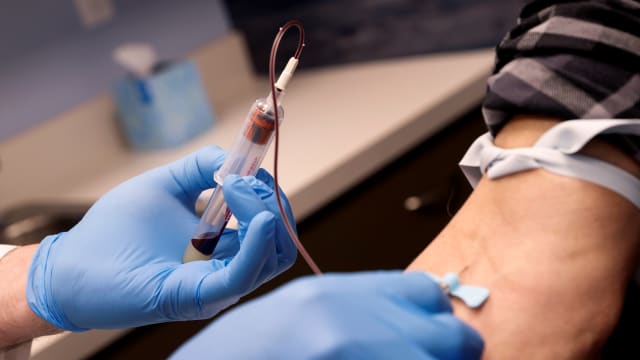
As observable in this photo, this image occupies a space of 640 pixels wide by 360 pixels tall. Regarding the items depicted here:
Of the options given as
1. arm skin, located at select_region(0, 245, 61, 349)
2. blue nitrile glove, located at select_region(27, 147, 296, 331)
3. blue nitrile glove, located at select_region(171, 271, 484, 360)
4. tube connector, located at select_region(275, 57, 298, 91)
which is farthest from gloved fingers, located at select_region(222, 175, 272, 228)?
arm skin, located at select_region(0, 245, 61, 349)

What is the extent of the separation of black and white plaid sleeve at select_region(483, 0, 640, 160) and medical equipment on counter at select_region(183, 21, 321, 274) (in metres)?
0.27

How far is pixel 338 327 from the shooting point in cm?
58

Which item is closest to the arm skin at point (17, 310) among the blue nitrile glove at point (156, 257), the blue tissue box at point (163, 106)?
the blue nitrile glove at point (156, 257)

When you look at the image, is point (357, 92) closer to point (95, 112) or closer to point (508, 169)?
point (95, 112)

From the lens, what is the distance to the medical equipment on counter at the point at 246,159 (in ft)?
2.83

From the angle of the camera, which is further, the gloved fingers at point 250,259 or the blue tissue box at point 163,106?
the blue tissue box at point 163,106

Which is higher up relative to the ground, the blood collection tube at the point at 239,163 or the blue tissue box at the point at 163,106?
the blood collection tube at the point at 239,163

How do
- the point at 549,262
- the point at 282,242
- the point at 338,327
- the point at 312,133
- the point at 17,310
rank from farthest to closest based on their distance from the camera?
the point at 312,133 → the point at 17,310 → the point at 282,242 → the point at 549,262 → the point at 338,327

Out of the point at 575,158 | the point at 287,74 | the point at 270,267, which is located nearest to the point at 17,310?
the point at 270,267

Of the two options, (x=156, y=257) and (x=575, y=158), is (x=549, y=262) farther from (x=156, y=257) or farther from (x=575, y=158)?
(x=156, y=257)

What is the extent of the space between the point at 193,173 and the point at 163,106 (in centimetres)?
89

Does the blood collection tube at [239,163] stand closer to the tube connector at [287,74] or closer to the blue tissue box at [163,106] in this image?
the tube connector at [287,74]

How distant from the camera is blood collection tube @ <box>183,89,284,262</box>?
0.89m

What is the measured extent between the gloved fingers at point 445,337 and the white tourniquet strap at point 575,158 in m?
0.27
